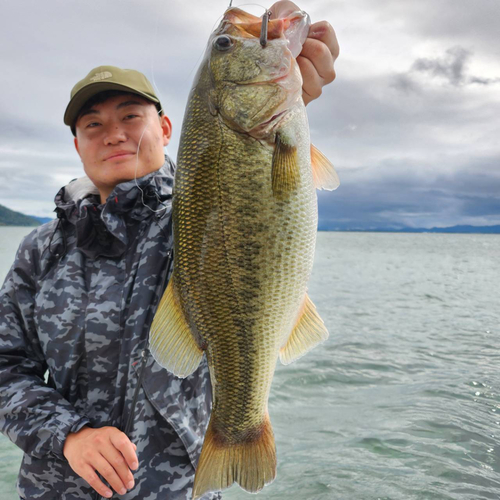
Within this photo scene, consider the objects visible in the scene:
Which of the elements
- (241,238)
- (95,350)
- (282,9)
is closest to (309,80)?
(282,9)

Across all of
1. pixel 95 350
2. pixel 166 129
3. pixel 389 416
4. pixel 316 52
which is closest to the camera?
pixel 316 52

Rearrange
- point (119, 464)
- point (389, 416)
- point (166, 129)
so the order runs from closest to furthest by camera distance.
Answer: point (119, 464)
point (166, 129)
point (389, 416)

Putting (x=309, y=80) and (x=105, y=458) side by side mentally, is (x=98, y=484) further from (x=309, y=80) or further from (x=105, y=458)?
(x=309, y=80)

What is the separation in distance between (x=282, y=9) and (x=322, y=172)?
30.1 inches

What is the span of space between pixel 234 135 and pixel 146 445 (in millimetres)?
1486

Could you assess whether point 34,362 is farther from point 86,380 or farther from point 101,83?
point 101,83

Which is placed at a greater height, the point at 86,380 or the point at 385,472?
the point at 86,380

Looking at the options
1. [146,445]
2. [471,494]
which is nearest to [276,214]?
[146,445]

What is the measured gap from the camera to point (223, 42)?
208 cm

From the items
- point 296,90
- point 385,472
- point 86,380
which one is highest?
point 296,90

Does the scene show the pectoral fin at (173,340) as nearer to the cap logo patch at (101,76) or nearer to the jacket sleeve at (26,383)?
the jacket sleeve at (26,383)

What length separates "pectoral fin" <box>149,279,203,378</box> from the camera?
198 centimetres

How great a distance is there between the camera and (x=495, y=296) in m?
20.5

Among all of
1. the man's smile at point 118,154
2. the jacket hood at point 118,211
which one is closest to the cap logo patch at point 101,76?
the man's smile at point 118,154
